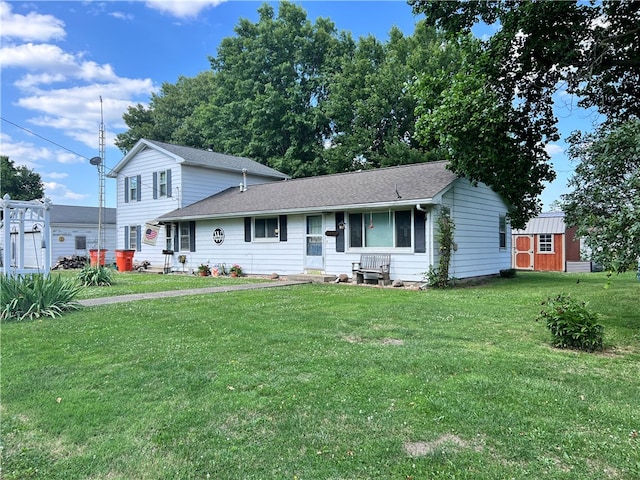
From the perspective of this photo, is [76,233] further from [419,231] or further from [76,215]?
[419,231]

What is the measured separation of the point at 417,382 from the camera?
3.86 metres

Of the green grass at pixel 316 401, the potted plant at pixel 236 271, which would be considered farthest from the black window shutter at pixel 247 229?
the green grass at pixel 316 401

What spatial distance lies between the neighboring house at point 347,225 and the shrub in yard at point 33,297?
24.7ft

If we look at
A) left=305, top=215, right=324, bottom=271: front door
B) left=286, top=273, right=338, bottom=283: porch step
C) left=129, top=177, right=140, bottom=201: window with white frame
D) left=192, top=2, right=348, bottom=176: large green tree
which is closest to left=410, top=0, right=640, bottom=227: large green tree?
left=305, top=215, right=324, bottom=271: front door

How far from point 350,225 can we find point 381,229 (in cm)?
111

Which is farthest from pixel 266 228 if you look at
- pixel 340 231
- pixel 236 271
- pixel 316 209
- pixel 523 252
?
pixel 523 252

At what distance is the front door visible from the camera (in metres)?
14.1

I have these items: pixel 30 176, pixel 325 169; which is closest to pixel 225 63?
pixel 325 169

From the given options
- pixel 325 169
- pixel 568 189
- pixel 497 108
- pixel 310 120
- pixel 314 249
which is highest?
pixel 310 120

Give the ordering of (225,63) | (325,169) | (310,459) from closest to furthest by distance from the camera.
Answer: (310,459) < (325,169) < (225,63)

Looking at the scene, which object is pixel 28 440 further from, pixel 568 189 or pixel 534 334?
pixel 568 189

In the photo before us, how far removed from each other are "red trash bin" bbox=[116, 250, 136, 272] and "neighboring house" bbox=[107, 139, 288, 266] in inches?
45.5

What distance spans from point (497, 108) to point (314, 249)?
7284mm

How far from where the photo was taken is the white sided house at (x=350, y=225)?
39.6ft
